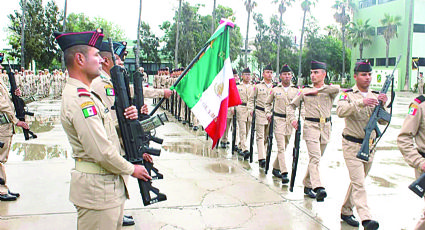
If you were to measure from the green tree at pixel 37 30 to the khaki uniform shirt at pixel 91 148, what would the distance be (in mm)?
34970

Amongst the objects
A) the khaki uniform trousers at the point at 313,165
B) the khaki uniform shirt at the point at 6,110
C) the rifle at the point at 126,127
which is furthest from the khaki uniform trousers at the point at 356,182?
the khaki uniform shirt at the point at 6,110

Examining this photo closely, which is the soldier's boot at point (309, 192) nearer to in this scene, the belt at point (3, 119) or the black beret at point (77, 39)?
the black beret at point (77, 39)

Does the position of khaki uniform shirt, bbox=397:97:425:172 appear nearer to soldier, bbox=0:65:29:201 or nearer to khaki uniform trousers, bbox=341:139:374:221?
khaki uniform trousers, bbox=341:139:374:221

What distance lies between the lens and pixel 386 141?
10164 mm

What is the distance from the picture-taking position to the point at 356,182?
4.42m

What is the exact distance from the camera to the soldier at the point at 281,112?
668 centimetres

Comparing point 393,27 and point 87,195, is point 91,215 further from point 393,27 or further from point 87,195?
point 393,27

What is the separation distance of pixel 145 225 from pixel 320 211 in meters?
2.24

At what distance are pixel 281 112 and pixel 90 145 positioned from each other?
4.91 m

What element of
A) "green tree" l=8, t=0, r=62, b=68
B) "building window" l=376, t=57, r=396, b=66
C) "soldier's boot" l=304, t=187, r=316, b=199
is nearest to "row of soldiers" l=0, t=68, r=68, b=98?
"green tree" l=8, t=0, r=62, b=68

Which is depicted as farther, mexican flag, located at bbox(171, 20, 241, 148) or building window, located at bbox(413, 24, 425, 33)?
building window, located at bbox(413, 24, 425, 33)

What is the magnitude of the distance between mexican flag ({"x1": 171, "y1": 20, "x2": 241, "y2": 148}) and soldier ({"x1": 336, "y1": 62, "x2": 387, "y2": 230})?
1.44 meters

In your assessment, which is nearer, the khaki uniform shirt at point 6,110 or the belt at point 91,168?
the belt at point 91,168

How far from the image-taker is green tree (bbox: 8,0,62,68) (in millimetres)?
34469
